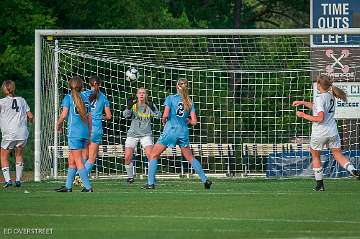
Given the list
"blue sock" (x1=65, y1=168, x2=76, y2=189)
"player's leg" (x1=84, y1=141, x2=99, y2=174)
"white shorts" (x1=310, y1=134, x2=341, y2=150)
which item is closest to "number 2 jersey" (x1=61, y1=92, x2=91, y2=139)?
"blue sock" (x1=65, y1=168, x2=76, y2=189)

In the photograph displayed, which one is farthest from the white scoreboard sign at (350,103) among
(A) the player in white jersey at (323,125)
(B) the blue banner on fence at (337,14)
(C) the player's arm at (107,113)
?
(A) the player in white jersey at (323,125)

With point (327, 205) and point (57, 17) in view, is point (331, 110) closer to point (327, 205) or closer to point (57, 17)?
point (327, 205)

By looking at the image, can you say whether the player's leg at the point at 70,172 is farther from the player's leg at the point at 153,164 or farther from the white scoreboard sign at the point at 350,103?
the white scoreboard sign at the point at 350,103

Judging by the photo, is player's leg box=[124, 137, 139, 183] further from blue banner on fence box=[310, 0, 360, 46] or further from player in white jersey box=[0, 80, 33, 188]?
blue banner on fence box=[310, 0, 360, 46]

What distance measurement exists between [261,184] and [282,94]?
4.43 meters

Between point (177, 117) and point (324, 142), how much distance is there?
8.44ft

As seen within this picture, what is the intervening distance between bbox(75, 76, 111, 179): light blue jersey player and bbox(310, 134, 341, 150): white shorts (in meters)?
3.78

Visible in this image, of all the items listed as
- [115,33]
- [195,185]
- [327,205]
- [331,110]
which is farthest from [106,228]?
[115,33]

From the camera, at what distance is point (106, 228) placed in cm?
1602

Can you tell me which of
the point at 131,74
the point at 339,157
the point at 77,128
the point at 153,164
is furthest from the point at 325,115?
the point at 131,74

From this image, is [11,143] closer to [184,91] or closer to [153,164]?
[153,164]

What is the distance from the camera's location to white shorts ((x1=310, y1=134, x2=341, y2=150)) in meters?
22.6

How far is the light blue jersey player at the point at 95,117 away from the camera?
81.1ft

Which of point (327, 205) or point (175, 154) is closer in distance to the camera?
point (327, 205)
